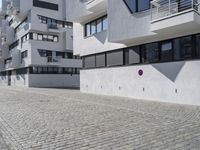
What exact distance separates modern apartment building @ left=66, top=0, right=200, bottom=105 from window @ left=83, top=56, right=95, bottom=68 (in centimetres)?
39

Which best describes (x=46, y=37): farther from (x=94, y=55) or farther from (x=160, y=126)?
(x=160, y=126)

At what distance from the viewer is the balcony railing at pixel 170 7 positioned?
39.1 ft

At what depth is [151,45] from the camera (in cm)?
1562

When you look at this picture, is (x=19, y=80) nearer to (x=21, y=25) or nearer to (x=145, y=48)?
(x=21, y=25)

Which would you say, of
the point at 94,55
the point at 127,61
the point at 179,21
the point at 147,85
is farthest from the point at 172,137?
the point at 94,55

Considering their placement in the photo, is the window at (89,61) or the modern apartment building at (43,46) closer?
the window at (89,61)

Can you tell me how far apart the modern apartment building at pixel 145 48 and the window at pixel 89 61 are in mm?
395

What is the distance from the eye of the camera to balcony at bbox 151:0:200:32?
1159 centimetres

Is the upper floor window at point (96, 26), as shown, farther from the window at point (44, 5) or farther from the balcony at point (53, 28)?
the window at point (44, 5)

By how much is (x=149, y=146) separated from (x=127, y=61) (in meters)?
12.3

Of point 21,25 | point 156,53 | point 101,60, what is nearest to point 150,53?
point 156,53

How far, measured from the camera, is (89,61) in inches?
897

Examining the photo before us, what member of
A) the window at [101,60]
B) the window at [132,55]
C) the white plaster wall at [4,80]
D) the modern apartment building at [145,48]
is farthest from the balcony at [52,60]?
the window at [132,55]

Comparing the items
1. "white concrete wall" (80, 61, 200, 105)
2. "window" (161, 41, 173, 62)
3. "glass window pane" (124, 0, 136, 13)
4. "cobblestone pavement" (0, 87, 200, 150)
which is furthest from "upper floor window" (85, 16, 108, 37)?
"cobblestone pavement" (0, 87, 200, 150)
